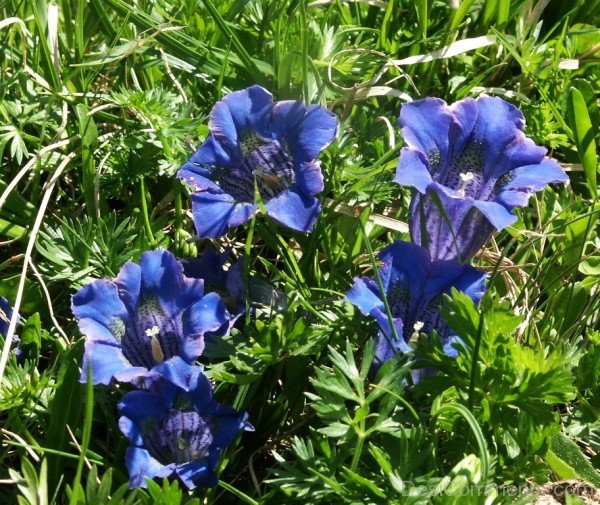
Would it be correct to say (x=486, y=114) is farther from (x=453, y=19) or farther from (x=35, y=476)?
(x=35, y=476)

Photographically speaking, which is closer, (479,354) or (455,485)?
(455,485)

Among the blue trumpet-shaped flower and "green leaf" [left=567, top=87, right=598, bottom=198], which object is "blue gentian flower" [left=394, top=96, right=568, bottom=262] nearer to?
"green leaf" [left=567, top=87, right=598, bottom=198]

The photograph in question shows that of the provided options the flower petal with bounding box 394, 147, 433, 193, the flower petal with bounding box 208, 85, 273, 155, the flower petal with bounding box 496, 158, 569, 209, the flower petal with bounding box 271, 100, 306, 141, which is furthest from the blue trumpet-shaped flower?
the flower petal with bounding box 496, 158, 569, 209

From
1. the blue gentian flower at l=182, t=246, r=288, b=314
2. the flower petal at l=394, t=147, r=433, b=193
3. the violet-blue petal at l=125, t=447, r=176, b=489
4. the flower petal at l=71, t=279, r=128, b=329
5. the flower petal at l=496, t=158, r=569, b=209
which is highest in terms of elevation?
the flower petal at l=394, t=147, r=433, b=193

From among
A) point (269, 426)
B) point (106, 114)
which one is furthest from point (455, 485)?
point (106, 114)

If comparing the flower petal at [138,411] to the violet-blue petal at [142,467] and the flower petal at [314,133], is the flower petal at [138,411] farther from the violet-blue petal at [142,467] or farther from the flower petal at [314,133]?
the flower petal at [314,133]
